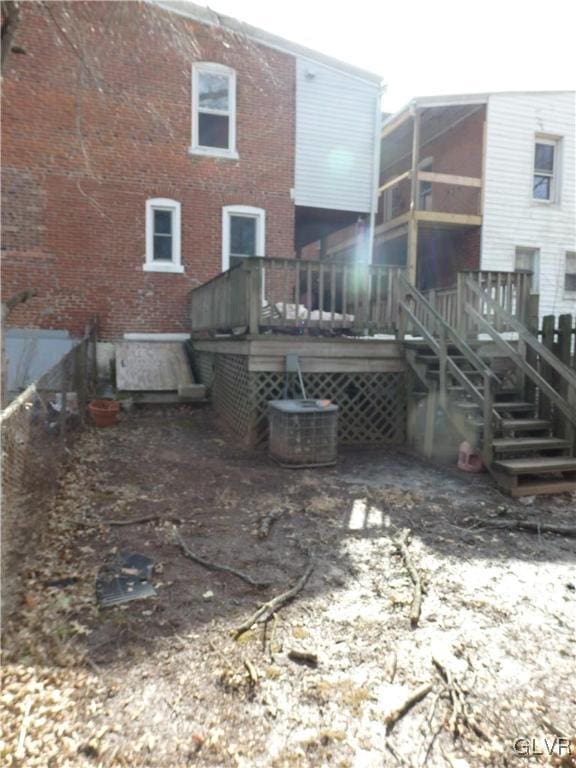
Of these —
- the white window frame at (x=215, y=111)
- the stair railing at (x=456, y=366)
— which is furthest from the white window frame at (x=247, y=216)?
the stair railing at (x=456, y=366)

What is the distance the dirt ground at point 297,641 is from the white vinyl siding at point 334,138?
31.7ft

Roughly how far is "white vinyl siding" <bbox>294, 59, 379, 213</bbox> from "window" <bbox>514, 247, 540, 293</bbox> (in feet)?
15.9

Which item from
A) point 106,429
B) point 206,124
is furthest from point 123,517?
point 206,124

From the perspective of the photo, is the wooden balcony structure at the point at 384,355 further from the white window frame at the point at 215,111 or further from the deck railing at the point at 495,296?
the white window frame at the point at 215,111

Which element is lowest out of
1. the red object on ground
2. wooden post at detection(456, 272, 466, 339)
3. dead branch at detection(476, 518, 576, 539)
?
dead branch at detection(476, 518, 576, 539)

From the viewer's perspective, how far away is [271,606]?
311 centimetres

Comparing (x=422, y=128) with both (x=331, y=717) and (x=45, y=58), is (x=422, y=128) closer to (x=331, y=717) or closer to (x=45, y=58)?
(x=45, y=58)

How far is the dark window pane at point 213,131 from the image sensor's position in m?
12.2

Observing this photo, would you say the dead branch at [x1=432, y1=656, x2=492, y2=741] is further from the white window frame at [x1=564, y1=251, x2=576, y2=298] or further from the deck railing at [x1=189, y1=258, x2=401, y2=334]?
the white window frame at [x1=564, y1=251, x2=576, y2=298]

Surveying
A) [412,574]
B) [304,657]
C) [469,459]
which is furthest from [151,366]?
[304,657]

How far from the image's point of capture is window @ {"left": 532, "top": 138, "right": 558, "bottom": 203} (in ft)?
48.2

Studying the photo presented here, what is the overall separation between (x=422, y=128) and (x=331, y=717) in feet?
55.6

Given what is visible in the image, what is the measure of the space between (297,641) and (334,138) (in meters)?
12.5

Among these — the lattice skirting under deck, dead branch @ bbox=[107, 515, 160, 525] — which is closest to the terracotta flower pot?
the lattice skirting under deck
